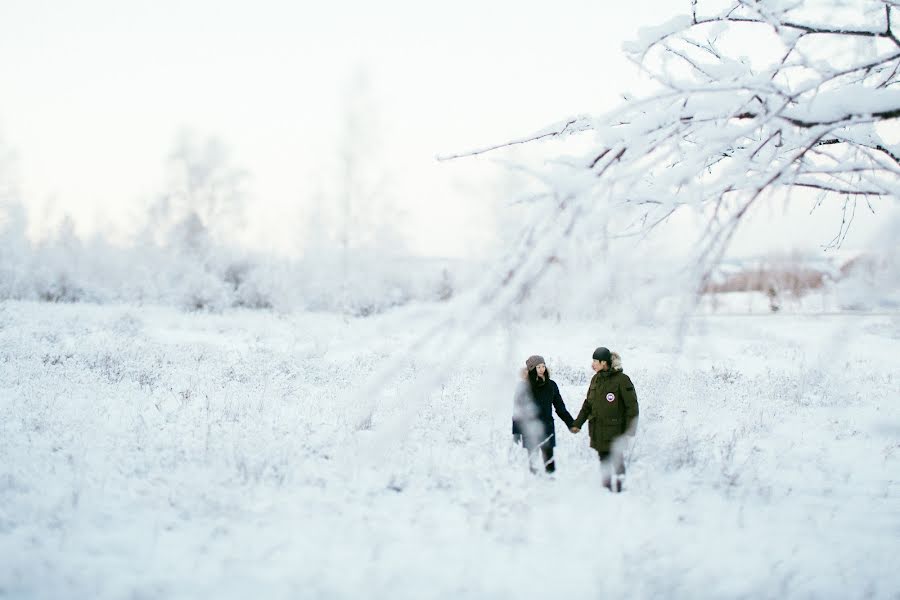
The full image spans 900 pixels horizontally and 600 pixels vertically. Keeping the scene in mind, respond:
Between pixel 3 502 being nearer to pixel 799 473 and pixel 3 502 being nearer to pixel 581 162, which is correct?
pixel 581 162

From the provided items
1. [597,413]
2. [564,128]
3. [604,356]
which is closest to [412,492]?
[597,413]

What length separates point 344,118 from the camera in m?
23.2

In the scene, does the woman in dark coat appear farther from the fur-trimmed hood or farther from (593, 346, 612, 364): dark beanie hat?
the fur-trimmed hood

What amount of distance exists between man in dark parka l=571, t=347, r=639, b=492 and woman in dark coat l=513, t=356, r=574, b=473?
29cm

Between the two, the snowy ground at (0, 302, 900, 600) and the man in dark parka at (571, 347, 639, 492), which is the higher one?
the man in dark parka at (571, 347, 639, 492)

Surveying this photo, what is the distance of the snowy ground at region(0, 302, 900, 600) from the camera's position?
2.72 m

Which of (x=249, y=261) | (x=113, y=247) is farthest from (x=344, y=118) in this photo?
(x=113, y=247)

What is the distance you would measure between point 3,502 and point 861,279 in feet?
15.4

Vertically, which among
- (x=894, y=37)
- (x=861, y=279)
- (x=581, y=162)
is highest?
(x=894, y=37)

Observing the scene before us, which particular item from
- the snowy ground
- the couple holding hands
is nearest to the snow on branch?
the snowy ground

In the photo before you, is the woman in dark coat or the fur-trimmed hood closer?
the fur-trimmed hood

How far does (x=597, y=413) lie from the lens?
4.34m

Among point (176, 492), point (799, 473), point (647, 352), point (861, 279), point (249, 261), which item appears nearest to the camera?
point (861, 279)

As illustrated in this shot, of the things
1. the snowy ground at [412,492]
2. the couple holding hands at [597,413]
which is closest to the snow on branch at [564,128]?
the snowy ground at [412,492]
